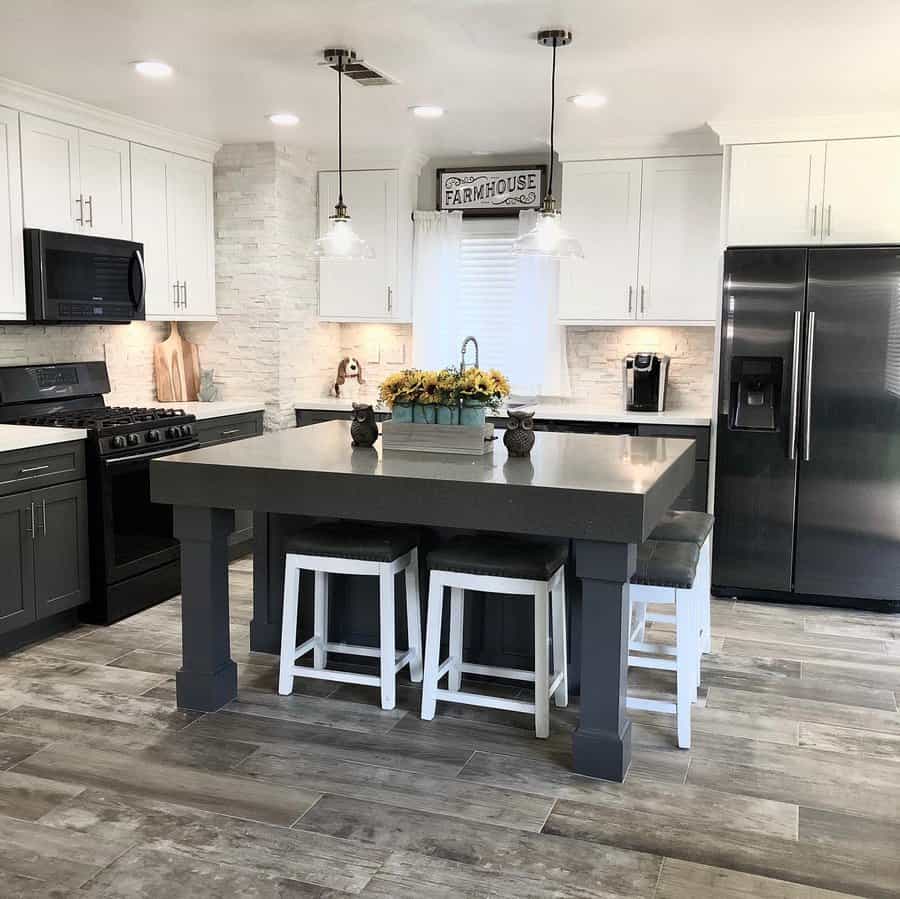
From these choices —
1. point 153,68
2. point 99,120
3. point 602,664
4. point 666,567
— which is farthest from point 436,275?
point 602,664

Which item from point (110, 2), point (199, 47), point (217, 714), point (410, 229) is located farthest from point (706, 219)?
point (217, 714)

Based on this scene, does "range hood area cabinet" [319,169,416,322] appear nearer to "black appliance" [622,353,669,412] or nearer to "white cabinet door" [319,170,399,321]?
"white cabinet door" [319,170,399,321]

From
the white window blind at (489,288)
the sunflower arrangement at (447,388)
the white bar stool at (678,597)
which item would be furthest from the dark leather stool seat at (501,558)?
the white window blind at (489,288)

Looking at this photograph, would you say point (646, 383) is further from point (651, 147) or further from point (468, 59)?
point (468, 59)

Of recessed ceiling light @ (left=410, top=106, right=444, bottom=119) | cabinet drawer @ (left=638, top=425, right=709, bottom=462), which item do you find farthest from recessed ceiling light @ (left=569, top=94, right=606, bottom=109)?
cabinet drawer @ (left=638, top=425, right=709, bottom=462)

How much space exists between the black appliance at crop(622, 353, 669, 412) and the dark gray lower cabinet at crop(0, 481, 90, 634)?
3.04 metres

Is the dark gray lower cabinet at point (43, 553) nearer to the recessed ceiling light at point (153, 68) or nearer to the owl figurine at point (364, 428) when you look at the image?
the owl figurine at point (364, 428)

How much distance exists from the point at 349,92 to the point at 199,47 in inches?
34.4

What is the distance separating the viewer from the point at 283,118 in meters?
5.04

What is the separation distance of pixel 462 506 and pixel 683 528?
108 centimetres

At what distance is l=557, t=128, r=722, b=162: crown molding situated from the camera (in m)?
5.33

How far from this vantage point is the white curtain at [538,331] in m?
5.98

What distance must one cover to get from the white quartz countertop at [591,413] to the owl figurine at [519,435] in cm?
178

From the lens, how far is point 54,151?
A: 4.66m
